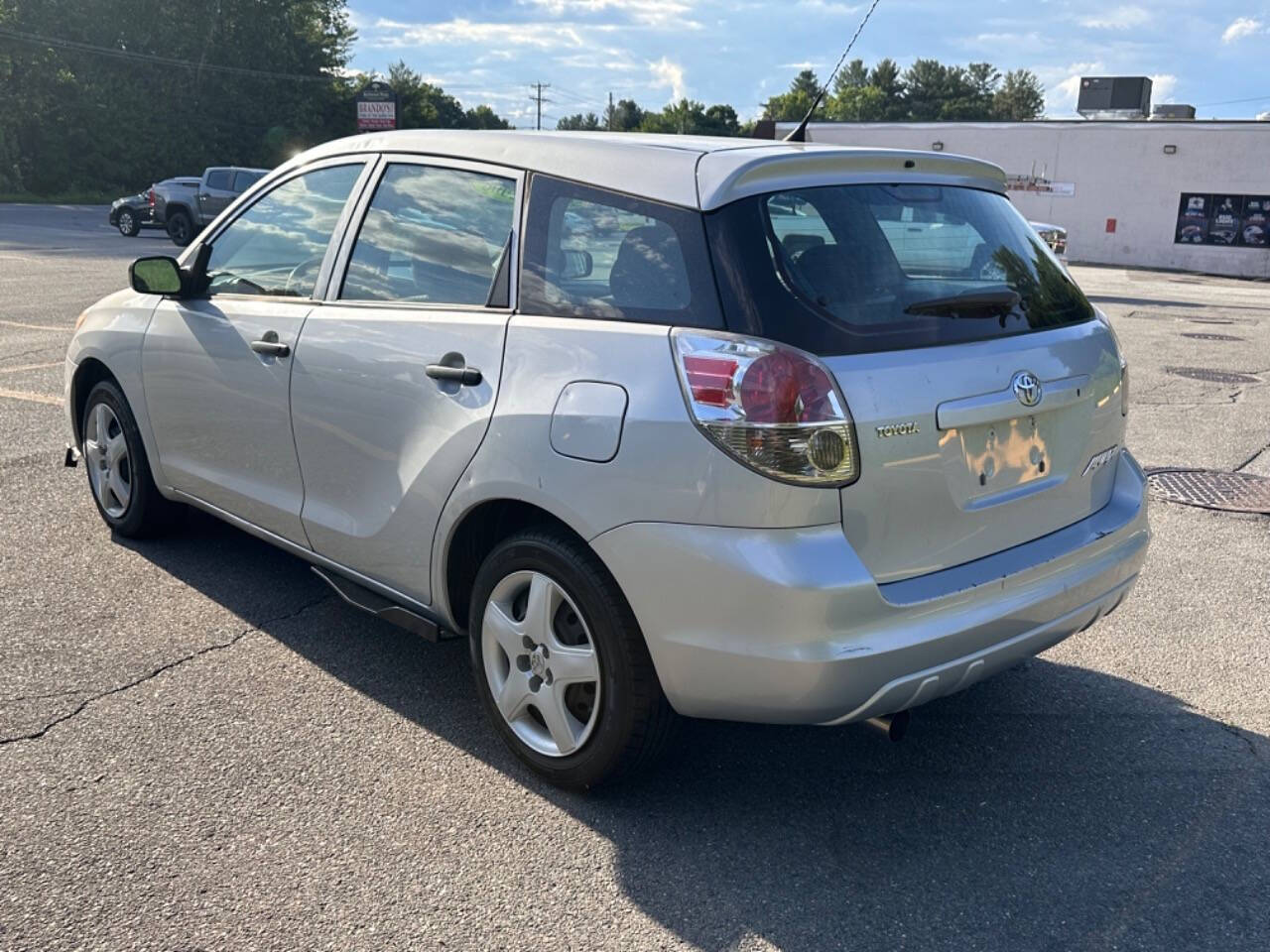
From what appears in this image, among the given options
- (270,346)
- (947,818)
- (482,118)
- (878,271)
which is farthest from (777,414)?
(482,118)

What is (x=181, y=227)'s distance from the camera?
28016 millimetres

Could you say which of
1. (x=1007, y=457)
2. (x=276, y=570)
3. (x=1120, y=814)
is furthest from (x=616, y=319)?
(x=276, y=570)

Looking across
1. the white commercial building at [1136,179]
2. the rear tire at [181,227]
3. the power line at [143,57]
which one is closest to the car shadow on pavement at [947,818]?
the rear tire at [181,227]

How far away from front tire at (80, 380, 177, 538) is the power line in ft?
182

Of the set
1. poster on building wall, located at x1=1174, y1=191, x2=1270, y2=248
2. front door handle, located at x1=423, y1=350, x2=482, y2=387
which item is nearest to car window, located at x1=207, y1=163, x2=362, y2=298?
front door handle, located at x1=423, y1=350, x2=482, y2=387

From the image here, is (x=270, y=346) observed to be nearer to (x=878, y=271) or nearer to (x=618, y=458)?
(x=618, y=458)

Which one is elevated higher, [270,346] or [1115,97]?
[1115,97]

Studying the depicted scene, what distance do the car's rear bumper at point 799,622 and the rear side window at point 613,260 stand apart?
0.57 meters

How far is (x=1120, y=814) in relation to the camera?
321 centimetres

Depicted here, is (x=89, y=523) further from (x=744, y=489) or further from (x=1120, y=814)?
(x=1120, y=814)

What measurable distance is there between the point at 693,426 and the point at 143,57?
6381cm

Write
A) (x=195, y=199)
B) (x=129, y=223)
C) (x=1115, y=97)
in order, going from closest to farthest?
(x=195, y=199), (x=129, y=223), (x=1115, y=97)

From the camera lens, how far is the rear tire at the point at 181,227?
2778cm

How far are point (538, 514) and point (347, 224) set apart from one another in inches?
55.3
